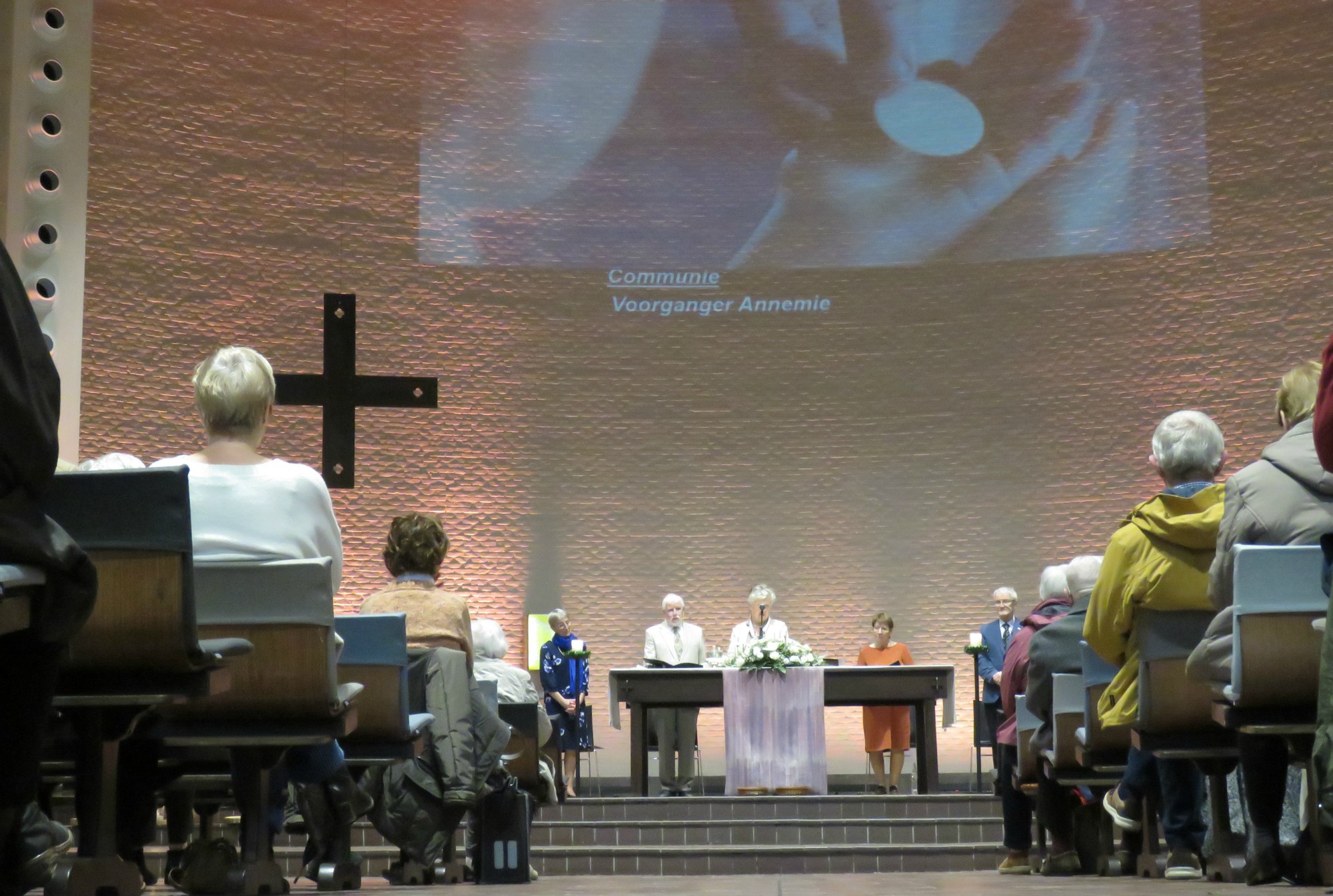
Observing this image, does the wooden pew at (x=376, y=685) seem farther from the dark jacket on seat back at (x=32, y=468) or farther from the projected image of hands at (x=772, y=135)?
the projected image of hands at (x=772, y=135)

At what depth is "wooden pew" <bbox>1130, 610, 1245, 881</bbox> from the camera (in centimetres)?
377

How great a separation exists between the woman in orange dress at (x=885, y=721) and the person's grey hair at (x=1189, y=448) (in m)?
6.97

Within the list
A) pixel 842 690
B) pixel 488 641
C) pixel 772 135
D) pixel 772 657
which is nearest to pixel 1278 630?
pixel 488 641

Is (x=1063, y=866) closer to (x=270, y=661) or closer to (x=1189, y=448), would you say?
(x=1189, y=448)

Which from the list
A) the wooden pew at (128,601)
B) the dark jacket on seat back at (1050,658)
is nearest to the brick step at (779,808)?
the dark jacket on seat back at (1050,658)

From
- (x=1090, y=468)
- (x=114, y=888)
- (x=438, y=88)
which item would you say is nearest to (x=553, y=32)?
(x=438, y=88)

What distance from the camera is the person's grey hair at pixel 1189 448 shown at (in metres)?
4.07

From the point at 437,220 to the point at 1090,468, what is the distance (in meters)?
5.50

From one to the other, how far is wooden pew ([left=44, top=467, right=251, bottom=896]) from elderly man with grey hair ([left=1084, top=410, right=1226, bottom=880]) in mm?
Answer: 2343

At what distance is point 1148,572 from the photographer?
153 inches

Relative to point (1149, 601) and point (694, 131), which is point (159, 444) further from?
point (1149, 601)

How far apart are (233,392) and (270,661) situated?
62cm

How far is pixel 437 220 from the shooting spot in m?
12.0

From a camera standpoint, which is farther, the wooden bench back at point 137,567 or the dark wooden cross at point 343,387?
the dark wooden cross at point 343,387
